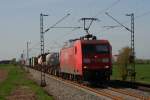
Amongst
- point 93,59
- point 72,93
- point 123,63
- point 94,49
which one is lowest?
point 72,93

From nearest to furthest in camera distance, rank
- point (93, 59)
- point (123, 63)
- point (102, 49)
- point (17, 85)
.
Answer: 1. point (93, 59)
2. point (102, 49)
3. point (17, 85)
4. point (123, 63)

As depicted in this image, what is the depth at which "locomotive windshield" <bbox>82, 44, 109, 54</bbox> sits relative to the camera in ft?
119

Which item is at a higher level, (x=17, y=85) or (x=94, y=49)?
(x=94, y=49)

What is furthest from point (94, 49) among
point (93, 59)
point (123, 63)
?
point (123, 63)

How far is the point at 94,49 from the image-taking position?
120 ft

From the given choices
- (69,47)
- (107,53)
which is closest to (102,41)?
(107,53)

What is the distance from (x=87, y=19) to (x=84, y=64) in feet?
22.9

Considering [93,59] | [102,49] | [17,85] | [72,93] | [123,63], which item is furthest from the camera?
[123,63]

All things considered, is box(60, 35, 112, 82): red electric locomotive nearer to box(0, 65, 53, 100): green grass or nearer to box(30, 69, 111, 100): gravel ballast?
box(30, 69, 111, 100): gravel ballast

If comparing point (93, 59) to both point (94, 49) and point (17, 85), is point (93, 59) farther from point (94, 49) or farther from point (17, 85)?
point (17, 85)

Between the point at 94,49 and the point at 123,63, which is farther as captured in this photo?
the point at 123,63

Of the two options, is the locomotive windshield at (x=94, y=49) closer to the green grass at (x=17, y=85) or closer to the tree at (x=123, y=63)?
the green grass at (x=17, y=85)

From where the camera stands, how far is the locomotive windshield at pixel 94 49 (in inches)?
1432

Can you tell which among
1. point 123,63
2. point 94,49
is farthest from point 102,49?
point 123,63
